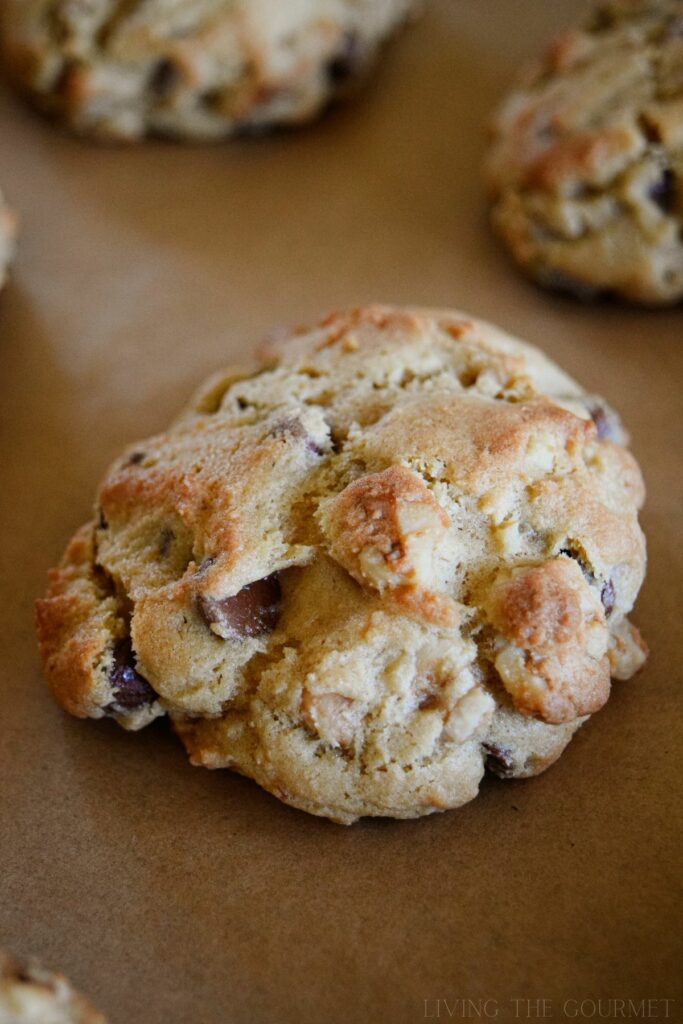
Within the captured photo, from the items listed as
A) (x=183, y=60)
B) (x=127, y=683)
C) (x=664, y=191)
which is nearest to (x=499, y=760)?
(x=127, y=683)

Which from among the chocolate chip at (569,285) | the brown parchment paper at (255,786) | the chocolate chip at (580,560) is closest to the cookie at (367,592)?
the chocolate chip at (580,560)

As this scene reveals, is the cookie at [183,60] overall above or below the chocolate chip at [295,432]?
above

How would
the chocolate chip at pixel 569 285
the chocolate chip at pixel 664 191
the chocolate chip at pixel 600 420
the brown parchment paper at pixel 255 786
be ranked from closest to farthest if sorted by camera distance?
the brown parchment paper at pixel 255 786
the chocolate chip at pixel 600 420
the chocolate chip at pixel 664 191
the chocolate chip at pixel 569 285

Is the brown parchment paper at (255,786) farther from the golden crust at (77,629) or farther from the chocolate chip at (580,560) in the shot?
the chocolate chip at (580,560)

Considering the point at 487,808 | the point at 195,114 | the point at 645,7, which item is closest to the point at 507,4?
the point at 645,7

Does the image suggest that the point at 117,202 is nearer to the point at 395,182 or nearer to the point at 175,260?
the point at 175,260

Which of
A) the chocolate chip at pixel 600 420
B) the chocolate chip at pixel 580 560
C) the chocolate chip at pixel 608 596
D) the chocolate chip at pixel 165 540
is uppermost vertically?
the chocolate chip at pixel 165 540

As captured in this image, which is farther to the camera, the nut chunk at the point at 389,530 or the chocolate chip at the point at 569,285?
the chocolate chip at the point at 569,285
